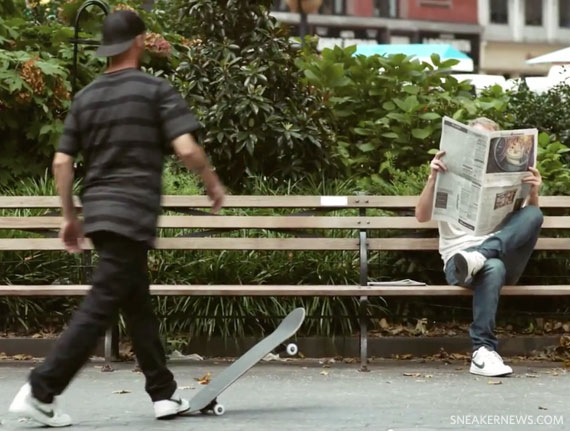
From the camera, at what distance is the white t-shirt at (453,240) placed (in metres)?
7.88

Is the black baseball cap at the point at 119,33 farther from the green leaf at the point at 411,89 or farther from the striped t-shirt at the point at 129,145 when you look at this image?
the green leaf at the point at 411,89

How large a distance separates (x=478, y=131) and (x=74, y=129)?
2.57 meters

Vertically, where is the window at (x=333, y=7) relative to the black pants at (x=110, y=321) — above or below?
above

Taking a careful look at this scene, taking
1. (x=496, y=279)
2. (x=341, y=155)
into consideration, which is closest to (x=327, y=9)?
(x=341, y=155)

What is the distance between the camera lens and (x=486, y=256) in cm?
773

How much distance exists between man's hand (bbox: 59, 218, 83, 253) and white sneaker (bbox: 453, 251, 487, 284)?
2.54 m

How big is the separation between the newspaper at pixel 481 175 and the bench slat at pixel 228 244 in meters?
0.70

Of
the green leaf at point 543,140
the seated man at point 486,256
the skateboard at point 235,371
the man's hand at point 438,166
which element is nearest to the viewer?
the skateboard at point 235,371

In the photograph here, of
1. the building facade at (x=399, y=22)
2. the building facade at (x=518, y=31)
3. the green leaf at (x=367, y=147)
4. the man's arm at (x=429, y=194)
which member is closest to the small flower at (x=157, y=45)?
the green leaf at (x=367, y=147)

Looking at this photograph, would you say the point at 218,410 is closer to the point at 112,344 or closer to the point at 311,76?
the point at 112,344

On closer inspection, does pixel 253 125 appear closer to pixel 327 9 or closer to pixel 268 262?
pixel 268 262

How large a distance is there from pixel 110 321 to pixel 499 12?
128 ft

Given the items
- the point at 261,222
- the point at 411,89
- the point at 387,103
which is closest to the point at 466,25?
the point at 411,89

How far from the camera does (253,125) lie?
934 cm
